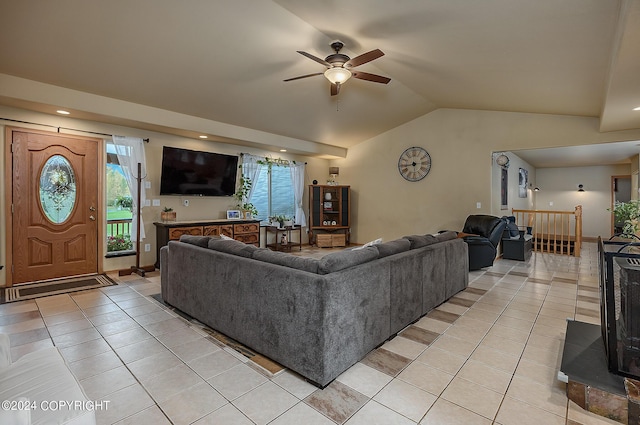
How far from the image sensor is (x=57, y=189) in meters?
4.51

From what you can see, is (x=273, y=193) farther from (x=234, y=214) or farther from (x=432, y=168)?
(x=432, y=168)

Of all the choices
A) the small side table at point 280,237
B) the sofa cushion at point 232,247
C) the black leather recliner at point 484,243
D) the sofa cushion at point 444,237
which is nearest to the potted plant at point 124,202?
the small side table at point 280,237

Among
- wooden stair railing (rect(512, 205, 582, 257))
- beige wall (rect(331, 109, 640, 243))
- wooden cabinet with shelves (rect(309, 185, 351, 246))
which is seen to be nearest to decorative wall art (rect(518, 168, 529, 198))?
wooden stair railing (rect(512, 205, 582, 257))

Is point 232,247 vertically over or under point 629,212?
under

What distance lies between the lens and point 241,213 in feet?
21.4

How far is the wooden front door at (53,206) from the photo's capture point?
4.20 metres

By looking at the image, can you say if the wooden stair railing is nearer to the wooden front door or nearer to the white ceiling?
the white ceiling

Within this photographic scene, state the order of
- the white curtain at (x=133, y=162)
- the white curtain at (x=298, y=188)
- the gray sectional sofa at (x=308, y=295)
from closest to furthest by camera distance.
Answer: the gray sectional sofa at (x=308, y=295) < the white curtain at (x=133, y=162) < the white curtain at (x=298, y=188)

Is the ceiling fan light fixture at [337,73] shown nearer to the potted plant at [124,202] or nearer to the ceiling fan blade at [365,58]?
the ceiling fan blade at [365,58]

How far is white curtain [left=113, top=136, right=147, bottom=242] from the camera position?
195 inches

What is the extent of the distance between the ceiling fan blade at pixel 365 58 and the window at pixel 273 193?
395cm

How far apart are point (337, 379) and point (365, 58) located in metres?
3.01

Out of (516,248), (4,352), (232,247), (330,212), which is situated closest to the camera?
(4,352)

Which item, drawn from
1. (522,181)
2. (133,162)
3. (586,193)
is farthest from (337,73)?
(586,193)
